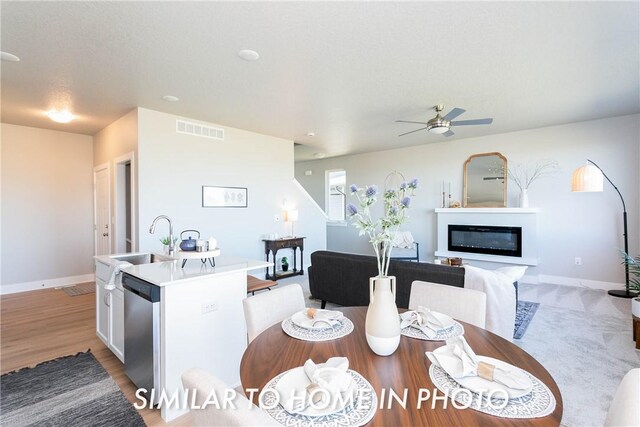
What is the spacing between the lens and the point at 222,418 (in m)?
0.70

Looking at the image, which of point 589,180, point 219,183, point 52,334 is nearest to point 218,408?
point 52,334

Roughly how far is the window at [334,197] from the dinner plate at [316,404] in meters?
7.69

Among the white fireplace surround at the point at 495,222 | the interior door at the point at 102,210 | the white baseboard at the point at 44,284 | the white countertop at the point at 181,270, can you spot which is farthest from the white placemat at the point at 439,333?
the white baseboard at the point at 44,284

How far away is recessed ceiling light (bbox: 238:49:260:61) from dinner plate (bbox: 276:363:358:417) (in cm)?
271

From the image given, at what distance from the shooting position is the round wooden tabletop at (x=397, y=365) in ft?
2.78

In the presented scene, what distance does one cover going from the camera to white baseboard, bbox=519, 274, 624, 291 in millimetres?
4952

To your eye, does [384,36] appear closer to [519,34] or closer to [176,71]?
[519,34]

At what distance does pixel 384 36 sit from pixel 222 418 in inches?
111

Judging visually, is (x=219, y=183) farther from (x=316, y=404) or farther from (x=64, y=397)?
(x=316, y=404)

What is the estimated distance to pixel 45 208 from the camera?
5406 millimetres

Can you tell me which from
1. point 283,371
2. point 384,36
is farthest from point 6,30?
point 283,371

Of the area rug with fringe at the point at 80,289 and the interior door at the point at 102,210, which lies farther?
the interior door at the point at 102,210

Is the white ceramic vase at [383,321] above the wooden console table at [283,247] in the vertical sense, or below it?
above

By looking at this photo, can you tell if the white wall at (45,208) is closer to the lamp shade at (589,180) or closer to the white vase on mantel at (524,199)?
the white vase on mantel at (524,199)
